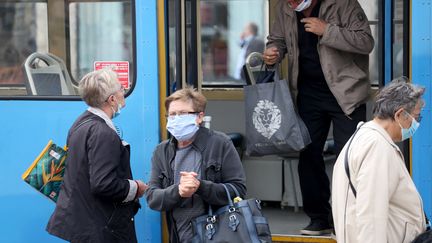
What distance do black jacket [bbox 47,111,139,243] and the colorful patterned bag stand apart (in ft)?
0.62

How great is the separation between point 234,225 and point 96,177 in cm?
68

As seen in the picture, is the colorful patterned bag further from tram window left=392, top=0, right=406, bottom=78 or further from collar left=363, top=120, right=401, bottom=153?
tram window left=392, top=0, right=406, bottom=78

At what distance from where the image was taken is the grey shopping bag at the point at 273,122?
487 centimetres

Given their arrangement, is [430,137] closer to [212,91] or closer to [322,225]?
[322,225]

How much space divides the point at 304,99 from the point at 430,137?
108cm

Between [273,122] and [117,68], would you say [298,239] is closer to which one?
[273,122]

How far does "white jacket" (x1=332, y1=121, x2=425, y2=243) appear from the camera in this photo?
10.9ft

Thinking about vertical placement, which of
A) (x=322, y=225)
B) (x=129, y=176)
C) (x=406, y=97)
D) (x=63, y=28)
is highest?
(x=63, y=28)

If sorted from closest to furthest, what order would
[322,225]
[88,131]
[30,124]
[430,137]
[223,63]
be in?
[88,131] < [430,137] < [30,124] < [322,225] < [223,63]

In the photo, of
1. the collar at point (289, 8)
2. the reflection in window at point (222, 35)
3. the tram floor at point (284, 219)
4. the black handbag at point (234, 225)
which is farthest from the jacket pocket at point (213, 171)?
the reflection in window at point (222, 35)

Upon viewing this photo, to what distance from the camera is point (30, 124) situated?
4746mm

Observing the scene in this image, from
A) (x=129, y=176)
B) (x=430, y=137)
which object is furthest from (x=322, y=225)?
(x=129, y=176)

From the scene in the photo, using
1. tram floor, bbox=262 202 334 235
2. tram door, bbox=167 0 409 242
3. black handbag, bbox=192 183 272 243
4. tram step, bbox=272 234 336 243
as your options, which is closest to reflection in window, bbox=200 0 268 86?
tram door, bbox=167 0 409 242

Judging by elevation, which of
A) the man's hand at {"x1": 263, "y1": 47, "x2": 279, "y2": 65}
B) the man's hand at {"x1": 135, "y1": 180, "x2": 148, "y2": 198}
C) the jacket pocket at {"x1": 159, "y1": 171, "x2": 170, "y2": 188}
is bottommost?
the man's hand at {"x1": 135, "y1": 180, "x2": 148, "y2": 198}
